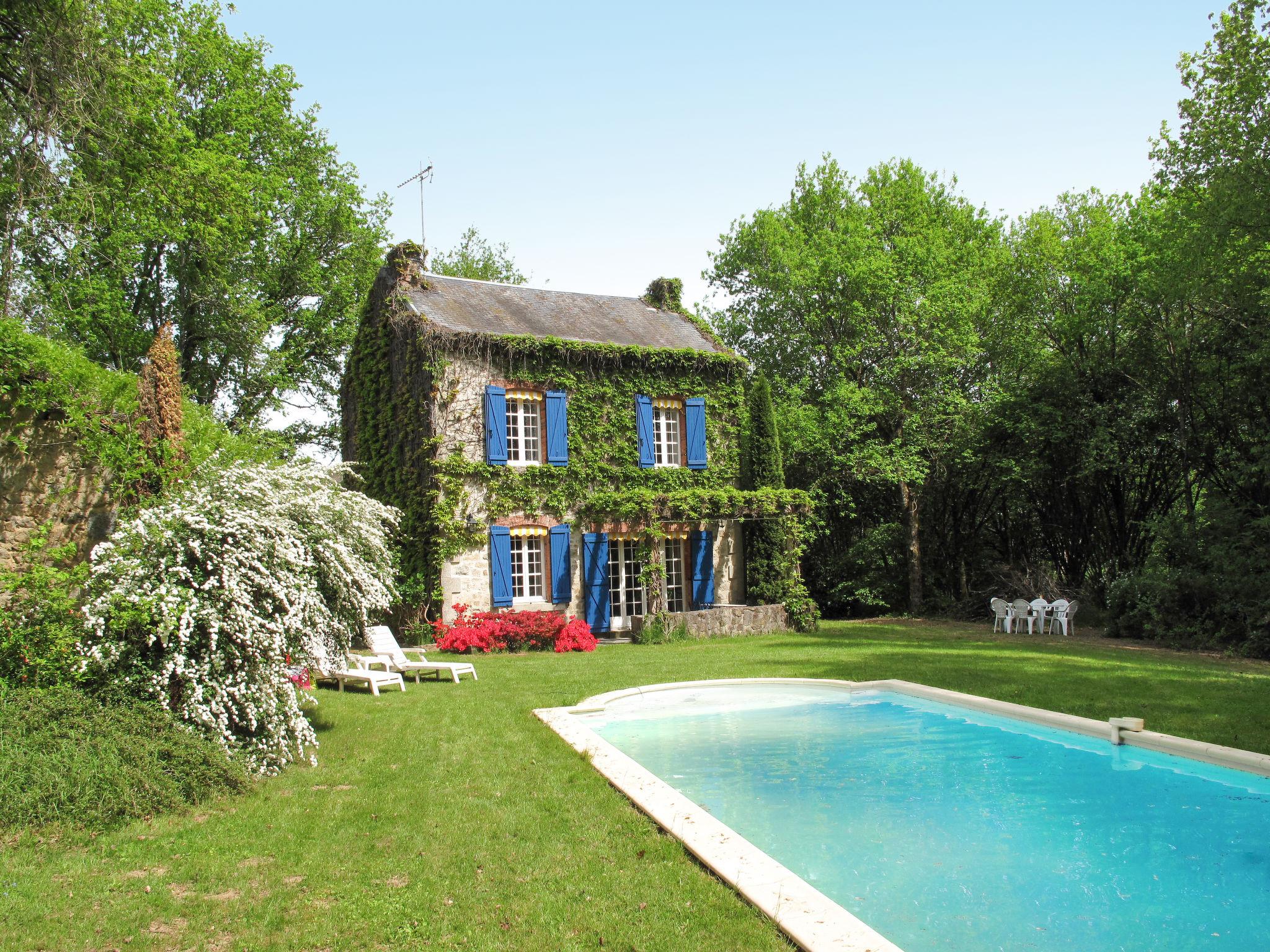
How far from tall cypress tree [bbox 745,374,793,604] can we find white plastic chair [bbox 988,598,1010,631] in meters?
4.63

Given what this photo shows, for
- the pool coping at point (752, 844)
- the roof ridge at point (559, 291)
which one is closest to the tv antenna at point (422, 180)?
the roof ridge at point (559, 291)

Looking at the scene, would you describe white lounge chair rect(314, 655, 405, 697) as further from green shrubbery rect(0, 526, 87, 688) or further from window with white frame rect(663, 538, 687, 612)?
window with white frame rect(663, 538, 687, 612)

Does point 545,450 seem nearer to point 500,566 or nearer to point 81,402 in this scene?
point 500,566

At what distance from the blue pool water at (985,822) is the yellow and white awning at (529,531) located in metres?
7.92

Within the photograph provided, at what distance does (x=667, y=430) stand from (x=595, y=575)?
384 centimetres

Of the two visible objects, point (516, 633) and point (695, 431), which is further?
point (695, 431)

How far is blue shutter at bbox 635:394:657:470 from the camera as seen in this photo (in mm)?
18969

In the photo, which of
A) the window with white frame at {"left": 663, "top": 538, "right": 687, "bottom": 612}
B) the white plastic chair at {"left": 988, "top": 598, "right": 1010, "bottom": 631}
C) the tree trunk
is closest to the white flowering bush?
the window with white frame at {"left": 663, "top": 538, "right": 687, "bottom": 612}

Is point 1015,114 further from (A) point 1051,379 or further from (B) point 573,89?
(A) point 1051,379

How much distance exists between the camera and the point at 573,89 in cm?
1097

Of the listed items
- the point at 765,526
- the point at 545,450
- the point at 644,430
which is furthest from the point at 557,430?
the point at 765,526

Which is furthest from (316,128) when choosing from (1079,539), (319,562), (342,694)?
(1079,539)

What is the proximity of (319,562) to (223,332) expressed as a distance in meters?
16.6

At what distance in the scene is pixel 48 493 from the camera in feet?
25.8
